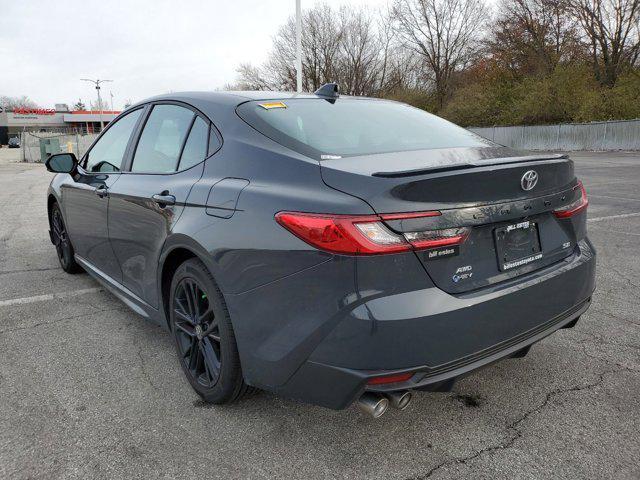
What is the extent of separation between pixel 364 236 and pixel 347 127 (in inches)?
42.2

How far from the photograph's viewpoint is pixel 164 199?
2676 millimetres

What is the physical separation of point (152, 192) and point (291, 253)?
4.14 feet

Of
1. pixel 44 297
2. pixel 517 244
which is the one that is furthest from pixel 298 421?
pixel 44 297

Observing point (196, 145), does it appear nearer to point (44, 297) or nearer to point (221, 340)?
point (221, 340)

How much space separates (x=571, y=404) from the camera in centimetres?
250

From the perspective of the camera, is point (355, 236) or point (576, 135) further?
point (576, 135)

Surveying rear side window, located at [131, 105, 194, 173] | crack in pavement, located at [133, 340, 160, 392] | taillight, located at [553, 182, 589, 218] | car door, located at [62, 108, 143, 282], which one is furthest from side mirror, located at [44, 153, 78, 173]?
taillight, located at [553, 182, 589, 218]

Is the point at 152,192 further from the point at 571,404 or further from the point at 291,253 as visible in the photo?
the point at 571,404

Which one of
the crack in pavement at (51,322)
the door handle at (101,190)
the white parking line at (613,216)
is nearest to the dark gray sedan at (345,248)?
the door handle at (101,190)

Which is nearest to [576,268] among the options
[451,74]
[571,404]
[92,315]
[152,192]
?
[571,404]

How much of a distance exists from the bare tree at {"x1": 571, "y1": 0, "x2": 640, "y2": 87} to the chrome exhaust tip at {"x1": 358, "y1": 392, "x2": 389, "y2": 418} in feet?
119

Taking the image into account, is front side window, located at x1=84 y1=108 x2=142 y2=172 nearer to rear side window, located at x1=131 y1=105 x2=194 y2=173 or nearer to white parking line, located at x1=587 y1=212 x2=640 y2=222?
rear side window, located at x1=131 y1=105 x2=194 y2=173

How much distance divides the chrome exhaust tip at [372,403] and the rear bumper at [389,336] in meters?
0.07

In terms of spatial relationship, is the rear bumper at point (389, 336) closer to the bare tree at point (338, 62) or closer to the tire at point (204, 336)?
the tire at point (204, 336)
